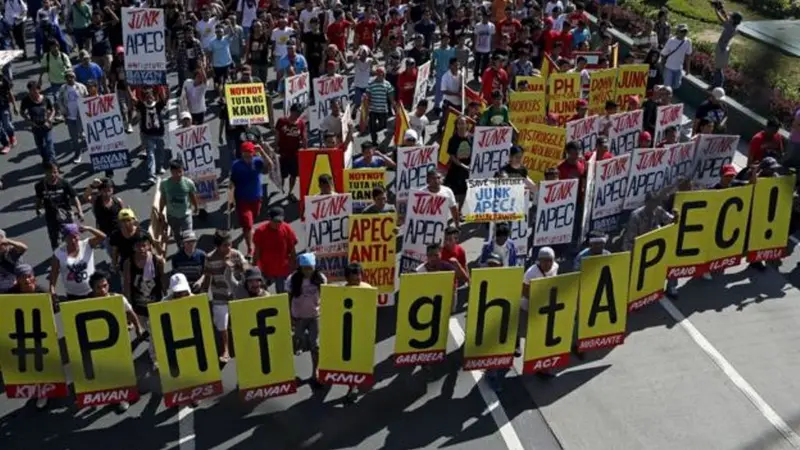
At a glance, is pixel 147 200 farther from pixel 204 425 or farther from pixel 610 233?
pixel 610 233

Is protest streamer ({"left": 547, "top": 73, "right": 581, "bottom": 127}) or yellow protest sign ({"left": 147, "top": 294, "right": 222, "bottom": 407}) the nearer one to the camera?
yellow protest sign ({"left": 147, "top": 294, "right": 222, "bottom": 407})

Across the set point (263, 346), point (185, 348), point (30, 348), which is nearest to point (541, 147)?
point (263, 346)

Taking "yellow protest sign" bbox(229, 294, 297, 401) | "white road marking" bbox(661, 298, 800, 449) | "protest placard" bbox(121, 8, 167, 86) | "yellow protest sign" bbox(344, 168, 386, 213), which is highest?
"protest placard" bbox(121, 8, 167, 86)

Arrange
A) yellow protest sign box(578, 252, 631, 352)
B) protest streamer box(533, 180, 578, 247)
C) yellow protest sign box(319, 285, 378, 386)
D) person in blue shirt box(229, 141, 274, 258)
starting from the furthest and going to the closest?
person in blue shirt box(229, 141, 274, 258), protest streamer box(533, 180, 578, 247), yellow protest sign box(578, 252, 631, 352), yellow protest sign box(319, 285, 378, 386)

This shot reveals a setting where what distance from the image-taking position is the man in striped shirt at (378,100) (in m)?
17.0

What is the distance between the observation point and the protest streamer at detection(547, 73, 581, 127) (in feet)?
55.1

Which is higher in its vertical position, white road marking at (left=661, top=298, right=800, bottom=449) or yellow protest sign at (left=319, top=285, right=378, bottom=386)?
yellow protest sign at (left=319, top=285, right=378, bottom=386)

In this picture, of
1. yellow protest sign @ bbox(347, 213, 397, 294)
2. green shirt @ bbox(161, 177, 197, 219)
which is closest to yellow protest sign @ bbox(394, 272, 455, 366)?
yellow protest sign @ bbox(347, 213, 397, 294)

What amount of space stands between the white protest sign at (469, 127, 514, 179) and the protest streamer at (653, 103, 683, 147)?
2765mm

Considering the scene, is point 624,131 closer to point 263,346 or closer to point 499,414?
point 499,414

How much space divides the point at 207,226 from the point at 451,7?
40.3 feet

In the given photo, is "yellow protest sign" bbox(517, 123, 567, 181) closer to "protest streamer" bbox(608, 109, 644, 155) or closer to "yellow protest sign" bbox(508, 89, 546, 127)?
"protest streamer" bbox(608, 109, 644, 155)

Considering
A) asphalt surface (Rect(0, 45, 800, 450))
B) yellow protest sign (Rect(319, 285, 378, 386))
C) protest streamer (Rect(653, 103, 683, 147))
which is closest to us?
yellow protest sign (Rect(319, 285, 378, 386))

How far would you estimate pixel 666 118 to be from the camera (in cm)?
1547
